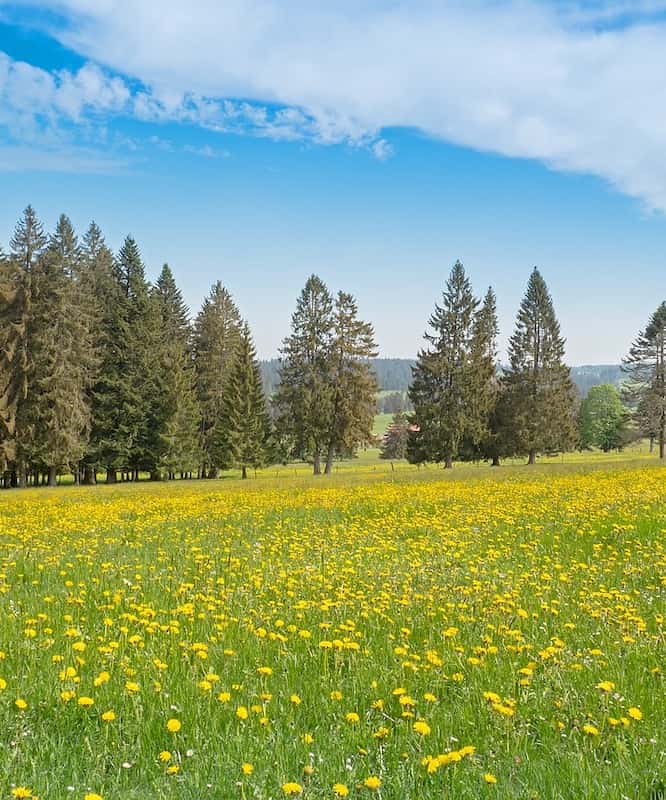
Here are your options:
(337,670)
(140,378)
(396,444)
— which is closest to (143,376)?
(140,378)

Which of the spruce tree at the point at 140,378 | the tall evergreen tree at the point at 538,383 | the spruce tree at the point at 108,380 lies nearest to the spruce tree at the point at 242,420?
the spruce tree at the point at 140,378

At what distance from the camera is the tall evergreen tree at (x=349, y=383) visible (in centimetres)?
4956

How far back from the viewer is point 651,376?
58.1 metres

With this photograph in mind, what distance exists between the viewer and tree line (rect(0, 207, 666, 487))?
131 feet

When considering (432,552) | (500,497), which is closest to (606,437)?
(500,497)

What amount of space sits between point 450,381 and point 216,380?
770 inches

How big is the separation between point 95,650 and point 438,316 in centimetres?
4955

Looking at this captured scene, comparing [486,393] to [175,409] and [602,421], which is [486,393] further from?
[602,421]

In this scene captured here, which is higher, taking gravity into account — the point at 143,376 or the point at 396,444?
the point at 143,376

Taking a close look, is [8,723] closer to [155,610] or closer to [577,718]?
[155,610]

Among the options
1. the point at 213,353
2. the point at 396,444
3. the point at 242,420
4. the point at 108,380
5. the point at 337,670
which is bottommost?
the point at 396,444

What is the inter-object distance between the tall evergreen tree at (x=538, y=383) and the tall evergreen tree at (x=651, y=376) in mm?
7127

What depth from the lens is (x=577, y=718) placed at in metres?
A: 3.93

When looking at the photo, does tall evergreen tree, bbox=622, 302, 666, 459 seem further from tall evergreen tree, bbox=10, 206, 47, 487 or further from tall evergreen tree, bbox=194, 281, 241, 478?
tall evergreen tree, bbox=10, 206, 47, 487
